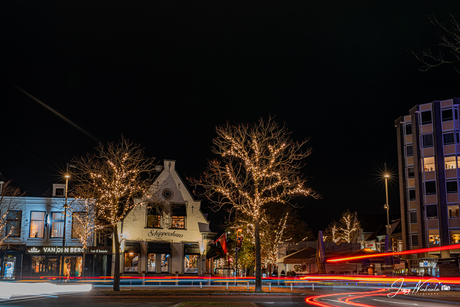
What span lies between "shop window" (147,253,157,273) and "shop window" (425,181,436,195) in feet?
118

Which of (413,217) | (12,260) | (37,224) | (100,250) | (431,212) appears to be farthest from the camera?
(413,217)

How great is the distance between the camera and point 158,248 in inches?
1905

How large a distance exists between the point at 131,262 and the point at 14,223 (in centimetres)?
1270

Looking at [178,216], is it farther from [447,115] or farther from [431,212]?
[447,115]

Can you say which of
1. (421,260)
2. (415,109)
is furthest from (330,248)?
(415,109)

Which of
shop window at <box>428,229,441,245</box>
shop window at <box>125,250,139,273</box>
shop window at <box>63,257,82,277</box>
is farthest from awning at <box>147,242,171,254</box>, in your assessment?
shop window at <box>428,229,441,245</box>

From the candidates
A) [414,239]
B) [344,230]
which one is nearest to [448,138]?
[414,239]

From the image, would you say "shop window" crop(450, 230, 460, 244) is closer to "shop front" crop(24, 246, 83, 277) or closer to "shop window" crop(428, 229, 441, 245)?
"shop window" crop(428, 229, 441, 245)

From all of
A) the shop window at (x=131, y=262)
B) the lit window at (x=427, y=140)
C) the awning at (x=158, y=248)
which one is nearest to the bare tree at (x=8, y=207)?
the shop window at (x=131, y=262)

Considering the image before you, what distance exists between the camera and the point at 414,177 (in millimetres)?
63719

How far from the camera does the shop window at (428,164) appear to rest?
198ft

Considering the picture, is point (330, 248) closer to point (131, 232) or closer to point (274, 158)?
point (131, 232)

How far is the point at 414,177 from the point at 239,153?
41846mm

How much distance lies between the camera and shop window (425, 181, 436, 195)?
60.1 m
